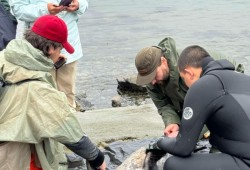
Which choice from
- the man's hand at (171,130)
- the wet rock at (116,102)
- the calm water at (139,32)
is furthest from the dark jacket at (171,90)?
the calm water at (139,32)

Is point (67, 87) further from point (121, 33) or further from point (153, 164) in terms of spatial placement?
point (121, 33)

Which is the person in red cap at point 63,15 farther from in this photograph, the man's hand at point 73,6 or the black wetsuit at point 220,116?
the black wetsuit at point 220,116

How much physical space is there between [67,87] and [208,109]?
8.71 ft

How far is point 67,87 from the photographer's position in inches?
225

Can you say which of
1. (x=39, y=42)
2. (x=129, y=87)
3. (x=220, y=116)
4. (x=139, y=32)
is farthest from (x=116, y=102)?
(x=139, y=32)

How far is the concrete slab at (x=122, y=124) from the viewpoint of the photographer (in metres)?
5.59

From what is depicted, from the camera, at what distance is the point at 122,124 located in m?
6.01

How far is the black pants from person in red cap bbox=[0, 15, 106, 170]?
746mm

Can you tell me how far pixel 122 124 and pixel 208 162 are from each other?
2.47 m

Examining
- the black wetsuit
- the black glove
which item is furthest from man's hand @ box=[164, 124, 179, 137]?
the black wetsuit

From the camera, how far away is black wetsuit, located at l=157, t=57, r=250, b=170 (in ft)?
11.2

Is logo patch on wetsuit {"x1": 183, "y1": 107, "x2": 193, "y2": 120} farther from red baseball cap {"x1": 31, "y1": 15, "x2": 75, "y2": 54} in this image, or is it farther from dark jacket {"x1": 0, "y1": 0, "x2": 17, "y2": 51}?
dark jacket {"x1": 0, "y1": 0, "x2": 17, "y2": 51}

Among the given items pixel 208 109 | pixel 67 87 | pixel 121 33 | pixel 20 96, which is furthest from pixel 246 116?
pixel 121 33

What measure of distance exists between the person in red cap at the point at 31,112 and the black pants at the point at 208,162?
746mm
